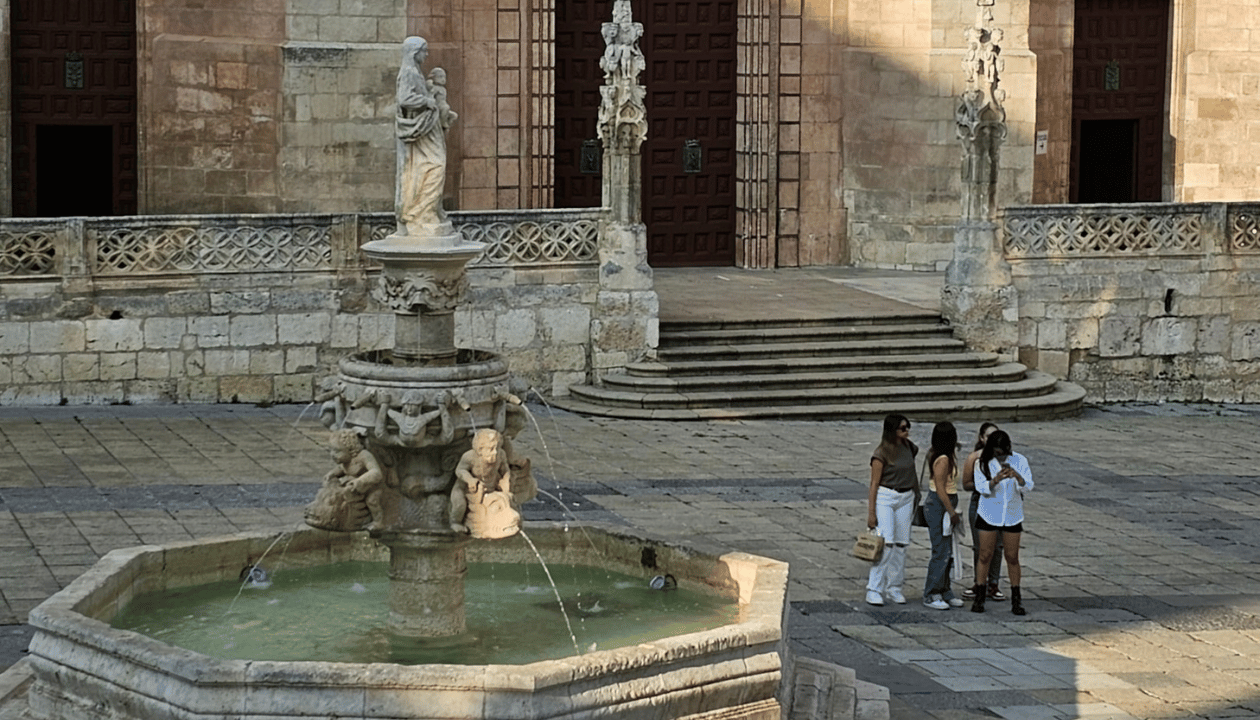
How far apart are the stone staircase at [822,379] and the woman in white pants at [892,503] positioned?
719 cm

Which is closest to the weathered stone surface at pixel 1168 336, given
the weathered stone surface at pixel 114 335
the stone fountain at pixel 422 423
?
the weathered stone surface at pixel 114 335

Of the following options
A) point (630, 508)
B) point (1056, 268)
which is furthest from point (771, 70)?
point (630, 508)

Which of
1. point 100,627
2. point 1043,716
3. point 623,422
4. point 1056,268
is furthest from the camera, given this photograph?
point 1056,268

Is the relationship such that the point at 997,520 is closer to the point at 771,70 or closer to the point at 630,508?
the point at 630,508

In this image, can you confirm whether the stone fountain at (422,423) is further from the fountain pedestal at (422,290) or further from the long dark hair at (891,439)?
the long dark hair at (891,439)

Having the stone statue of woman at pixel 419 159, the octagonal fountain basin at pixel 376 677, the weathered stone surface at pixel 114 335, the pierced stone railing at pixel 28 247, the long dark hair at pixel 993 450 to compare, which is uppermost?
the stone statue of woman at pixel 419 159

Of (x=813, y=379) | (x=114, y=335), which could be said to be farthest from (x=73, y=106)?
(x=813, y=379)

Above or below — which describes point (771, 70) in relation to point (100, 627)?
above

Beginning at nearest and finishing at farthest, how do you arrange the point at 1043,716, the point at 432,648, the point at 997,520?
the point at 432,648 → the point at 1043,716 → the point at 997,520

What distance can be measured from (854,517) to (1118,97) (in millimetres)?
13789

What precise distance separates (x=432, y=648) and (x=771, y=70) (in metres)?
17.2

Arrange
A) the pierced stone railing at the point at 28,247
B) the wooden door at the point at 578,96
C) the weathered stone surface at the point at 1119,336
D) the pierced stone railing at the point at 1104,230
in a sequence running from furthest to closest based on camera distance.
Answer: the wooden door at the point at 578,96, the weathered stone surface at the point at 1119,336, the pierced stone railing at the point at 1104,230, the pierced stone railing at the point at 28,247

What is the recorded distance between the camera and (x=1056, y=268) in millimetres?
22906

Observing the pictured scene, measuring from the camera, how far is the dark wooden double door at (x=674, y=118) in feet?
85.1
